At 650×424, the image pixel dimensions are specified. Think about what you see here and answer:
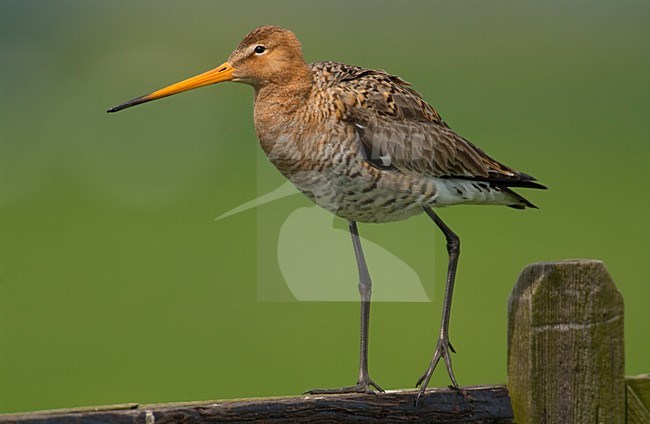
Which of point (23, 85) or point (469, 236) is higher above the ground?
point (23, 85)

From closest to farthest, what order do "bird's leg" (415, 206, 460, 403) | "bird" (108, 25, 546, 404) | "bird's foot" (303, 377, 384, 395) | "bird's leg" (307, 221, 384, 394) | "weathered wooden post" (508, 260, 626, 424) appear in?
"weathered wooden post" (508, 260, 626, 424)
"bird's foot" (303, 377, 384, 395)
"bird's leg" (415, 206, 460, 403)
"bird's leg" (307, 221, 384, 394)
"bird" (108, 25, 546, 404)

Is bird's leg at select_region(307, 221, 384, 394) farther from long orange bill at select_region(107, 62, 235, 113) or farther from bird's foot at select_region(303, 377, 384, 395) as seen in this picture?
long orange bill at select_region(107, 62, 235, 113)

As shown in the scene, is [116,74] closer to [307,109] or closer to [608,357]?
[307,109]

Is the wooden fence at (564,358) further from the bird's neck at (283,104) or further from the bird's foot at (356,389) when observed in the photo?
the bird's neck at (283,104)

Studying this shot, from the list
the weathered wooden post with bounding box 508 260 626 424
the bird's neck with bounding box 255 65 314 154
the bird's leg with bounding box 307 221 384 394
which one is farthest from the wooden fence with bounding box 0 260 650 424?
the bird's neck with bounding box 255 65 314 154

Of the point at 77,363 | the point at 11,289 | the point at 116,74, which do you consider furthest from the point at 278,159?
the point at 116,74

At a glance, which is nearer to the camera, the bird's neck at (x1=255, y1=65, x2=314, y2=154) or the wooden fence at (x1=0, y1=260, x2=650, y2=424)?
the wooden fence at (x1=0, y1=260, x2=650, y2=424)

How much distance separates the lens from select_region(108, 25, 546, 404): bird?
11.2ft

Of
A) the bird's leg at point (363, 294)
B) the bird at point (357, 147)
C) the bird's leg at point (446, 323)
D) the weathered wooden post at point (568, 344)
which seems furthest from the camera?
the bird at point (357, 147)

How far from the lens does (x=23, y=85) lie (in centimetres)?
1489

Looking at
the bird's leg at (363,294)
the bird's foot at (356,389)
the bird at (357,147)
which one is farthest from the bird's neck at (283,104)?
the bird's foot at (356,389)

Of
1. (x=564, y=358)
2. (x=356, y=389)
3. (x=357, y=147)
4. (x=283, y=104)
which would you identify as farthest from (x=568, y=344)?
(x=283, y=104)

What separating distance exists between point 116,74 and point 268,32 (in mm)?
10399

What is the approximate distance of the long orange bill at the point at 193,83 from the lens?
318cm
